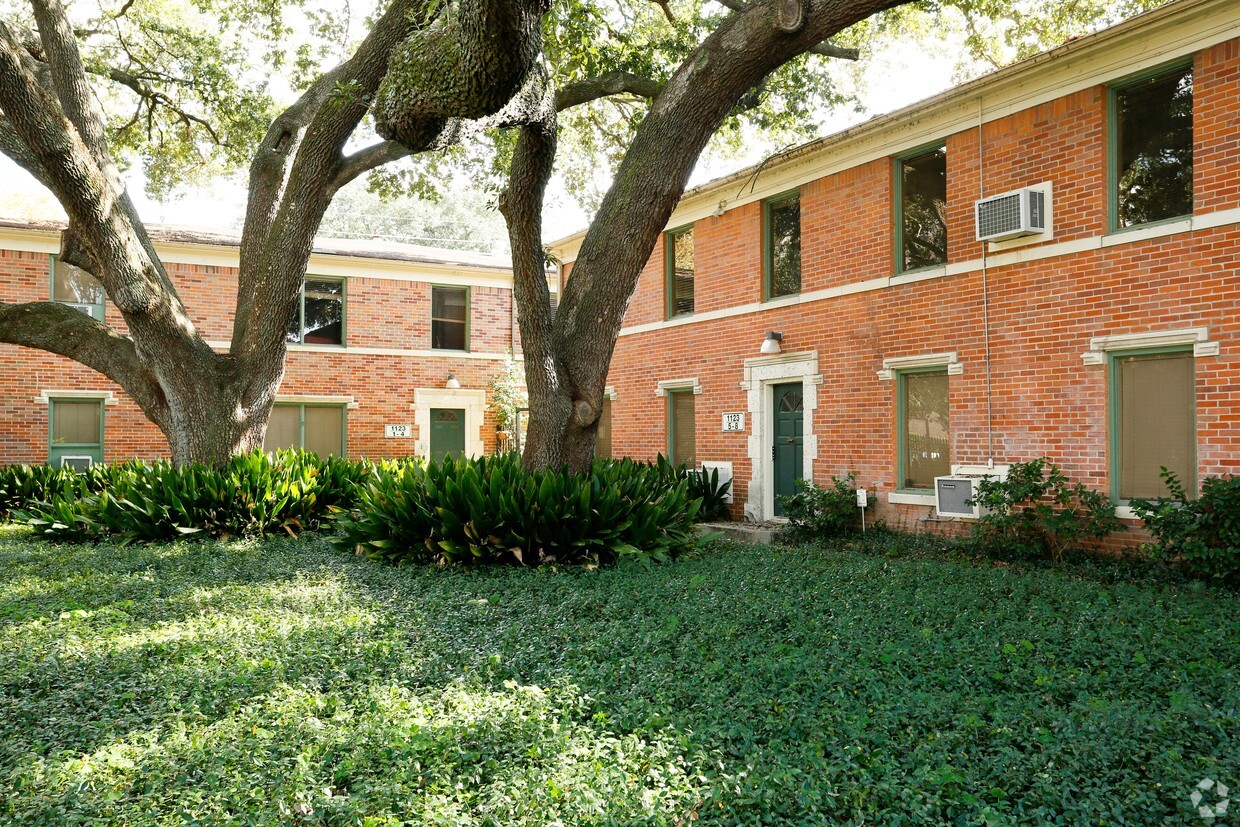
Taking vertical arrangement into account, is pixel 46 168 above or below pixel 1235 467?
above

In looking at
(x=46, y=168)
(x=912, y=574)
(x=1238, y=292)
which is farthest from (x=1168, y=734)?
(x=46, y=168)

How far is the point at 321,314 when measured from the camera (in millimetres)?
20047

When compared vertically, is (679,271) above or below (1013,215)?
above

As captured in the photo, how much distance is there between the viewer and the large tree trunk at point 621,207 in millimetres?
7715

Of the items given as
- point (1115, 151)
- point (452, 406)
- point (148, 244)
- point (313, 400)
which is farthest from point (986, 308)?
point (313, 400)

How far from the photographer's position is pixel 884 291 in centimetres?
1154

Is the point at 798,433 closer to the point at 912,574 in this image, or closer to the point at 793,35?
the point at 912,574

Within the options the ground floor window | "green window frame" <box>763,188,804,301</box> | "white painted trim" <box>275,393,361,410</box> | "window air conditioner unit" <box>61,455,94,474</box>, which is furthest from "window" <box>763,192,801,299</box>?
"window air conditioner unit" <box>61,455,94,474</box>

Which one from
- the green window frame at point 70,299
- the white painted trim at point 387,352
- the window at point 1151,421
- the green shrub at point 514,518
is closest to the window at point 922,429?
the window at point 1151,421

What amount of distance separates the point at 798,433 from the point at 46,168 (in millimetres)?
10315

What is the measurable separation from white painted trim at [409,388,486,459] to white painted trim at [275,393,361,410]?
4.68ft

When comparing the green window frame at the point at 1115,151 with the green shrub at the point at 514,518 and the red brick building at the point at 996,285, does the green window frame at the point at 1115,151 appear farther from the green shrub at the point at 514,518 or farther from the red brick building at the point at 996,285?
the green shrub at the point at 514,518

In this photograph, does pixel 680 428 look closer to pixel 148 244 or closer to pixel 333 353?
pixel 148 244

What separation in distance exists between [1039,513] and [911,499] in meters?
2.14
